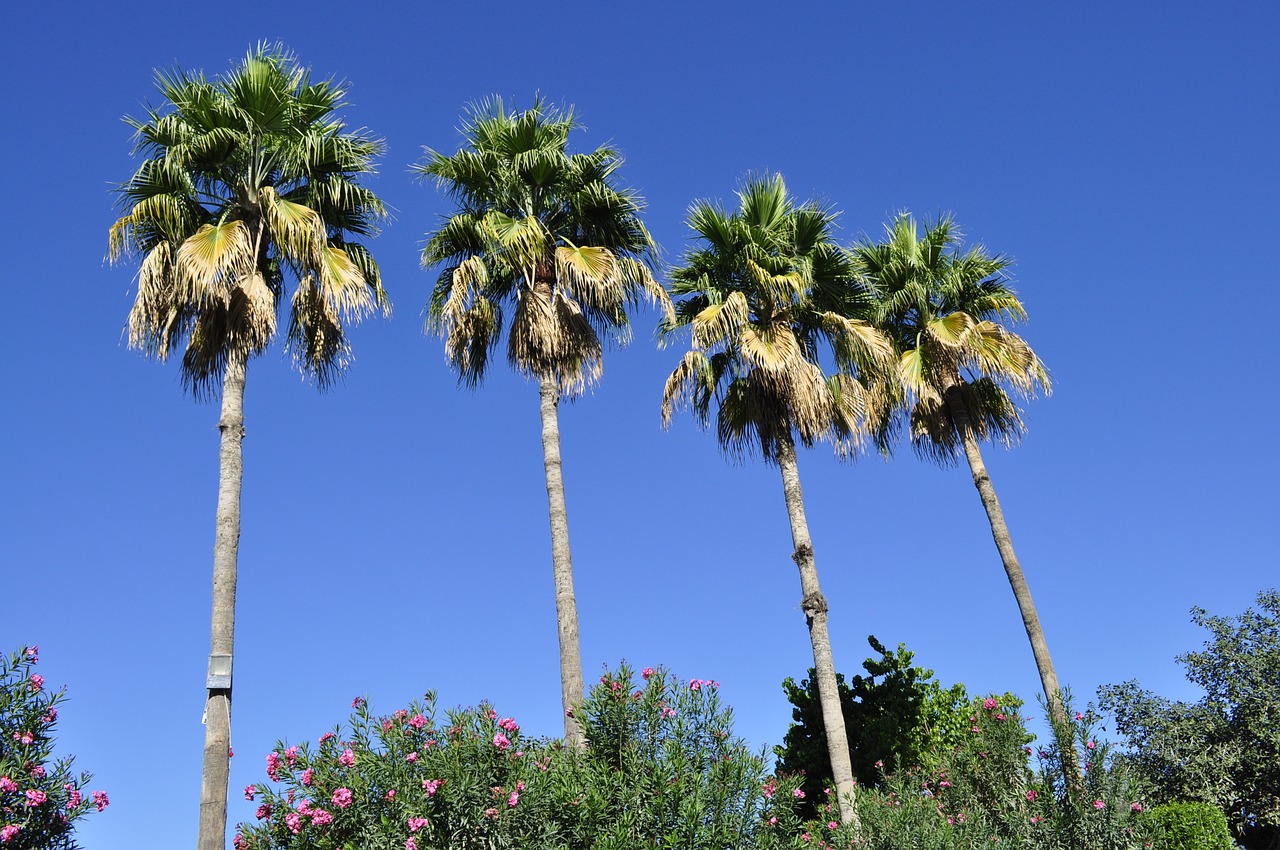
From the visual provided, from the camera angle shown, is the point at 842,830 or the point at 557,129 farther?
the point at 557,129

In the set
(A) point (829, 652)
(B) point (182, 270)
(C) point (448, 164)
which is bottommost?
(A) point (829, 652)

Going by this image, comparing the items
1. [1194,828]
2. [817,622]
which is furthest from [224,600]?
[1194,828]

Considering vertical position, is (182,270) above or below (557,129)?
below

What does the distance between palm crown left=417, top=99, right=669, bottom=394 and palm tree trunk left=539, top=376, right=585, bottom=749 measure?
0.58 meters

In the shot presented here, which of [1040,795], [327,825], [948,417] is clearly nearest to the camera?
[327,825]

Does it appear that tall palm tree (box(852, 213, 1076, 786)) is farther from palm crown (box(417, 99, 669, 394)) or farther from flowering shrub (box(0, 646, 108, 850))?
flowering shrub (box(0, 646, 108, 850))

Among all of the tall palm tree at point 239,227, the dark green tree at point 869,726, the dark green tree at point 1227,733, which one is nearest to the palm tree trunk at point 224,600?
the tall palm tree at point 239,227

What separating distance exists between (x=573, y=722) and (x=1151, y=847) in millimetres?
7043

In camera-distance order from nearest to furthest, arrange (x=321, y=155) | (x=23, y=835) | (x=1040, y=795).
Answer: (x=23, y=835) → (x=1040, y=795) → (x=321, y=155)

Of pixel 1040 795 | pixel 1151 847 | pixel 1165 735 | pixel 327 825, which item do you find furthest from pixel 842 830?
pixel 1165 735

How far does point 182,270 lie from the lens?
12.8m

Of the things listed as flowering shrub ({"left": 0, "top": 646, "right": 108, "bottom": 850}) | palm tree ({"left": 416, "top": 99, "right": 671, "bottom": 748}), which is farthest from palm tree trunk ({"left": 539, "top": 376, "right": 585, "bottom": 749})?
flowering shrub ({"left": 0, "top": 646, "right": 108, "bottom": 850})

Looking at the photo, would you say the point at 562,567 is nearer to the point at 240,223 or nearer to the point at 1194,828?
the point at 240,223

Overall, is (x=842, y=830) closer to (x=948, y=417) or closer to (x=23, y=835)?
(x=23, y=835)
